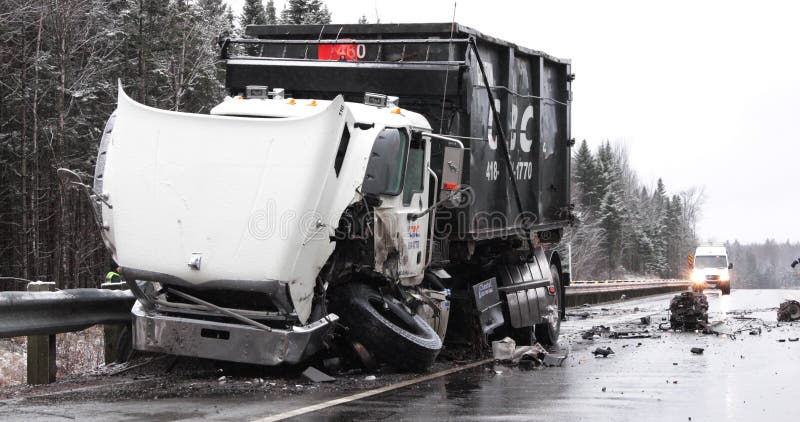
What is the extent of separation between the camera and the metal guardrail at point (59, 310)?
894 cm

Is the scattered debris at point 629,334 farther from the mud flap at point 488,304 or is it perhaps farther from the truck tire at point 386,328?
the truck tire at point 386,328

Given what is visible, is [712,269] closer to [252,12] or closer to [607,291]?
[607,291]

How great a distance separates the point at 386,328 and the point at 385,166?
1.48m

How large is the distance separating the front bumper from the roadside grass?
2101mm

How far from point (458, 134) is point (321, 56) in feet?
6.19

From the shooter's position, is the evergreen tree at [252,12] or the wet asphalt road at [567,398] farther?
the evergreen tree at [252,12]

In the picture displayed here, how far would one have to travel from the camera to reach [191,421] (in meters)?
7.13

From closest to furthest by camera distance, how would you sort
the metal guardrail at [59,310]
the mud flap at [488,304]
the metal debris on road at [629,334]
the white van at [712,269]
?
the metal guardrail at [59,310] → the mud flap at [488,304] → the metal debris on road at [629,334] → the white van at [712,269]

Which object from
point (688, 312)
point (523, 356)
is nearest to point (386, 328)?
point (523, 356)

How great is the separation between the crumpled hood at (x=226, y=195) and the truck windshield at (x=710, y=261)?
3738 cm

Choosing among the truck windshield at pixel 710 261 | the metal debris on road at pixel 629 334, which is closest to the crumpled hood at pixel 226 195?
the metal debris on road at pixel 629 334

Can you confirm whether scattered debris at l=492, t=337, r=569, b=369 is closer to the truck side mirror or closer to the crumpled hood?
the truck side mirror

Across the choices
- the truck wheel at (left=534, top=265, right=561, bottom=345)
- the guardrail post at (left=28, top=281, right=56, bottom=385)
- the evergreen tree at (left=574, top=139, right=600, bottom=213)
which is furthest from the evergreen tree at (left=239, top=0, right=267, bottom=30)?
the evergreen tree at (left=574, top=139, right=600, bottom=213)

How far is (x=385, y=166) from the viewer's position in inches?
377
